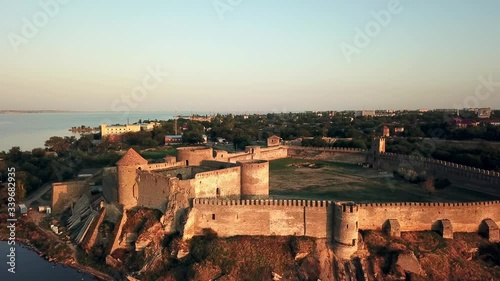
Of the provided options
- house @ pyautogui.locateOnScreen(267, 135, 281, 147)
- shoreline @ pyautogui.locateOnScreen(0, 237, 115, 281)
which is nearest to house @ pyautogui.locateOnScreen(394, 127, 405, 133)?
house @ pyautogui.locateOnScreen(267, 135, 281, 147)

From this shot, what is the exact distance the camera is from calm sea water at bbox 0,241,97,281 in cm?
2212

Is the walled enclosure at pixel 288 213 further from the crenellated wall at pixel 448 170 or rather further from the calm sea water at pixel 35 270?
the crenellated wall at pixel 448 170

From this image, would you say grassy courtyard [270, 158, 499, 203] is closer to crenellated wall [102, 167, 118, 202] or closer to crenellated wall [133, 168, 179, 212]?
crenellated wall [133, 168, 179, 212]

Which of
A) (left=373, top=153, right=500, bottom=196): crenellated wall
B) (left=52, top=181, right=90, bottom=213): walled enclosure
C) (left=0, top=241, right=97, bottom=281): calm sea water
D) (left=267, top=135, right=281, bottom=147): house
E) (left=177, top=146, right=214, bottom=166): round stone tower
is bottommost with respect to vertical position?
(left=0, top=241, right=97, bottom=281): calm sea water

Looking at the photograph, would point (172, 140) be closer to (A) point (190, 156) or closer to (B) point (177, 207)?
(A) point (190, 156)

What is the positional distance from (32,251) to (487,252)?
2853cm

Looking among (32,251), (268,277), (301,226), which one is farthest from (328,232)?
(32,251)

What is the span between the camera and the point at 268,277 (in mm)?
20031

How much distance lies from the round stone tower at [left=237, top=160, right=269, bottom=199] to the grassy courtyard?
8.29 feet

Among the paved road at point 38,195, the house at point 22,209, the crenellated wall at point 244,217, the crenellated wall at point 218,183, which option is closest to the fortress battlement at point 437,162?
the crenellated wall at point 244,217

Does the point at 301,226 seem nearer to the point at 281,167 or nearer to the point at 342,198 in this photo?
the point at 342,198

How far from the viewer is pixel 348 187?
33438 mm

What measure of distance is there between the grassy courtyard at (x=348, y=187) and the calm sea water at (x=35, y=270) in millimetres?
14825

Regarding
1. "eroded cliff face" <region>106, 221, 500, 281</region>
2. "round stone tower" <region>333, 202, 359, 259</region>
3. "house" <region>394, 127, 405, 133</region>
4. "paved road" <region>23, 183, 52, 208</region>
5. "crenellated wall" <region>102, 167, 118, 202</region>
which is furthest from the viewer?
"house" <region>394, 127, 405, 133</region>
